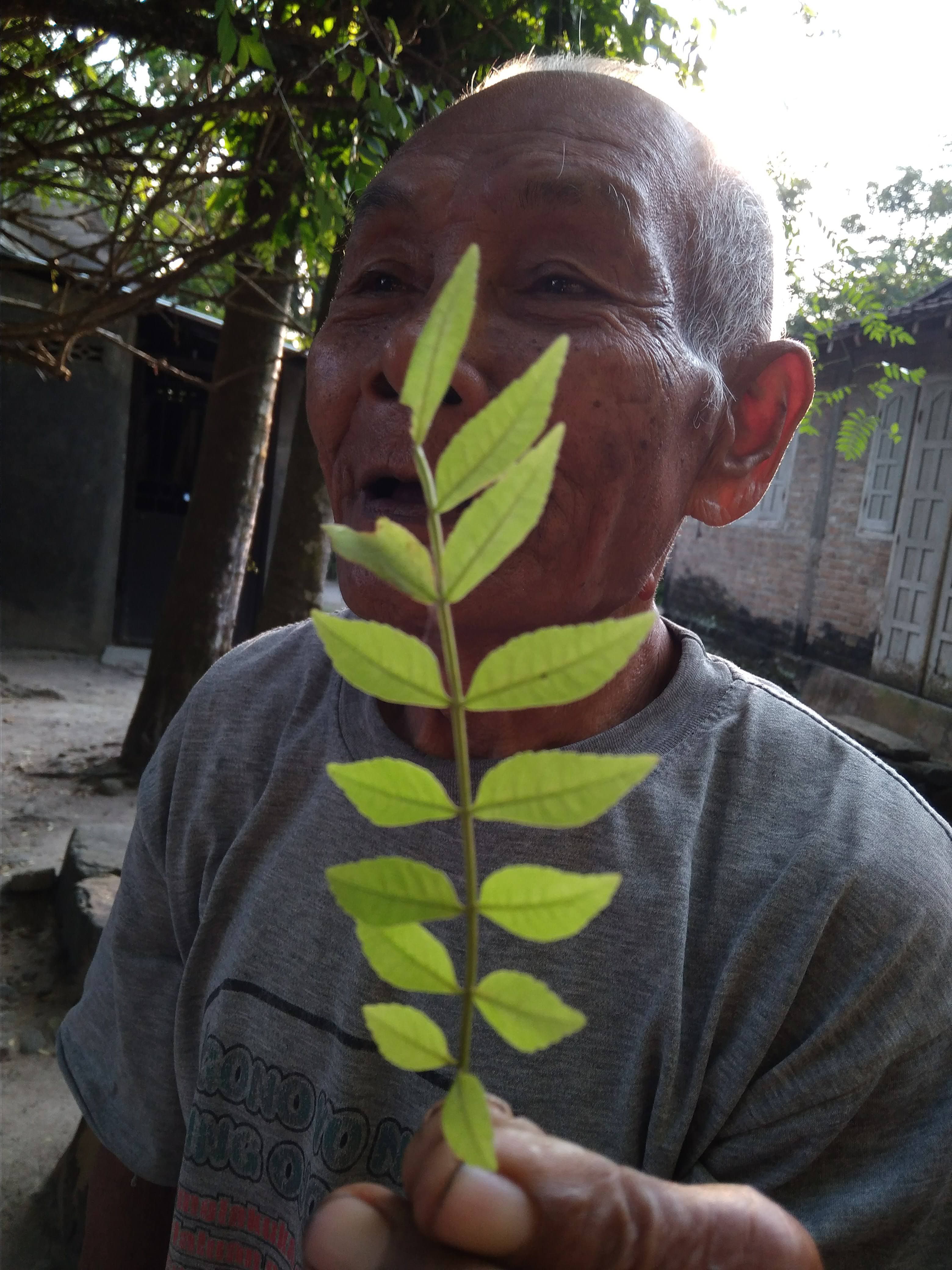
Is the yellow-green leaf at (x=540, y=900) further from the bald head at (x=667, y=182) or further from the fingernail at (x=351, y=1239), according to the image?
the bald head at (x=667, y=182)

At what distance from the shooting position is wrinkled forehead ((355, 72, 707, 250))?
1207 mm

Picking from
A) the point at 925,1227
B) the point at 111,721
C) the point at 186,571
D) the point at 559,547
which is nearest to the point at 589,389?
the point at 559,547

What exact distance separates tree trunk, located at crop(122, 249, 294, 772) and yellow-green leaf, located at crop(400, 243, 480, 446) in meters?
5.71

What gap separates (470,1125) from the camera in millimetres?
480

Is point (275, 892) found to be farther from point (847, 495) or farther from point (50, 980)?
point (847, 495)

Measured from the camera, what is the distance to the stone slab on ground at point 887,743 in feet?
27.1

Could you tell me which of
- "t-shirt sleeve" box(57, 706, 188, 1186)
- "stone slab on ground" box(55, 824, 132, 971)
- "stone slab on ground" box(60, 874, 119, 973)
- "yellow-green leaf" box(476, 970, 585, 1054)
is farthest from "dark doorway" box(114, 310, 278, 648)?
"yellow-green leaf" box(476, 970, 585, 1054)

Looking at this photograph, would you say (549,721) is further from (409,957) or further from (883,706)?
(883,706)

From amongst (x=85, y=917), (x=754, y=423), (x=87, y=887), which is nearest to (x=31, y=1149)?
(x=85, y=917)

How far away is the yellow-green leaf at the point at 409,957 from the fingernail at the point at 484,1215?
0.37 feet

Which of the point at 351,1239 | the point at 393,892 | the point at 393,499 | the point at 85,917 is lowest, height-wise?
the point at 85,917

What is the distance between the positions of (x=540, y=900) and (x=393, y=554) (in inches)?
7.0

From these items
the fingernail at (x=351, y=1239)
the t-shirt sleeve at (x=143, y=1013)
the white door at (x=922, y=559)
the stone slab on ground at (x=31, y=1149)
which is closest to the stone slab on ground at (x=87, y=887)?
the stone slab on ground at (x=31, y=1149)

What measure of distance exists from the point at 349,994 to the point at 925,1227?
72 centimetres
